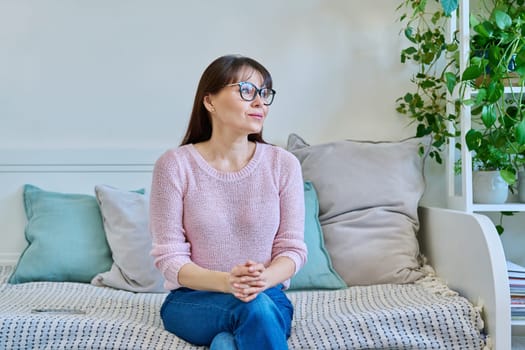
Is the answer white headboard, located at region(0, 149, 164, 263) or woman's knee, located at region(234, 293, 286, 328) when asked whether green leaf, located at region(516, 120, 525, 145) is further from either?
white headboard, located at region(0, 149, 164, 263)

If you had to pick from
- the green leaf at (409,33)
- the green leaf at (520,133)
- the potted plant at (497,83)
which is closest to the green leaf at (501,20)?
the potted plant at (497,83)

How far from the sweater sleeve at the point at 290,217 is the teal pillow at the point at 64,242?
74 centimetres

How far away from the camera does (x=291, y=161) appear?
1.63 m

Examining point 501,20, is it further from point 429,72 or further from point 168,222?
point 168,222

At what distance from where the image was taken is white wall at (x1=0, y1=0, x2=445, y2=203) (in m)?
2.28

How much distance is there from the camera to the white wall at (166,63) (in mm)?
2275

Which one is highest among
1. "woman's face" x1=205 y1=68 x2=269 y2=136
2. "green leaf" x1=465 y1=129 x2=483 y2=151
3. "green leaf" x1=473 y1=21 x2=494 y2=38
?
"green leaf" x1=473 y1=21 x2=494 y2=38

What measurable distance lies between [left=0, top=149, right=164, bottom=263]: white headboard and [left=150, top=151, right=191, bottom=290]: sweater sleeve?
746 millimetres

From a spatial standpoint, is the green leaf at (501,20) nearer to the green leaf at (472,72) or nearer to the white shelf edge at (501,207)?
the green leaf at (472,72)

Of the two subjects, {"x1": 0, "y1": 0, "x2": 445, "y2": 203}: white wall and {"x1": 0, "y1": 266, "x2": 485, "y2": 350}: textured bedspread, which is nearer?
{"x1": 0, "y1": 266, "x2": 485, "y2": 350}: textured bedspread

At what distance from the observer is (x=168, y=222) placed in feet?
4.85

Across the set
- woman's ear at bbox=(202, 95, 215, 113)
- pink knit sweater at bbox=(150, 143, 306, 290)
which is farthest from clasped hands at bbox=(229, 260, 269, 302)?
woman's ear at bbox=(202, 95, 215, 113)

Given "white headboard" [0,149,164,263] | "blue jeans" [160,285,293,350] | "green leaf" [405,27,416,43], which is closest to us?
"blue jeans" [160,285,293,350]

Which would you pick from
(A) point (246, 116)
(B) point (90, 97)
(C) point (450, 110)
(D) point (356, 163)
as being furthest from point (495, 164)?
(B) point (90, 97)
